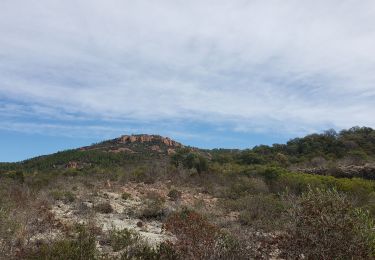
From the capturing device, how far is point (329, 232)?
6.16 meters

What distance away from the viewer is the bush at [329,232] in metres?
6.09

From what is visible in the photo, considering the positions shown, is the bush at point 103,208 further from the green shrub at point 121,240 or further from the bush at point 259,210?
the green shrub at point 121,240

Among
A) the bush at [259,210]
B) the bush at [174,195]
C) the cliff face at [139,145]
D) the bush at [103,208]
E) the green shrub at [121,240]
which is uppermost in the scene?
the cliff face at [139,145]

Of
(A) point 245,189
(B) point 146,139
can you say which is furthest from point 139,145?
(A) point 245,189

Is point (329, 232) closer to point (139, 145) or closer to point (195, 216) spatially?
point (195, 216)

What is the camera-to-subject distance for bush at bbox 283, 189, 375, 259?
20.0 feet

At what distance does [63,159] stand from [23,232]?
1855 inches

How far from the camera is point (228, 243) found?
22.6ft

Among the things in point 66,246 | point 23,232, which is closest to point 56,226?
point 23,232

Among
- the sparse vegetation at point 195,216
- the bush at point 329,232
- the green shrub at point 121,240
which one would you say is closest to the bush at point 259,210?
the sparse vegetation at point 195,216

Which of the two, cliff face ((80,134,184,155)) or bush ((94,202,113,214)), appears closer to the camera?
bush ((94,202,113,214))

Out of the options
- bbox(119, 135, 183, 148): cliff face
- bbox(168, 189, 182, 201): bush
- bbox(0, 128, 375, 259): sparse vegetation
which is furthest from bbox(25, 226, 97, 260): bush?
bbox(119, 135, 183, 148): cliff face

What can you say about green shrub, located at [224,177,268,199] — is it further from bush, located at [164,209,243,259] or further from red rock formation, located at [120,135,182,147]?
red rock formation, located at [120,135,182,147]

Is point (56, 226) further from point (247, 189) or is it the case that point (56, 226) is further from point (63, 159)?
point (63, 159)
